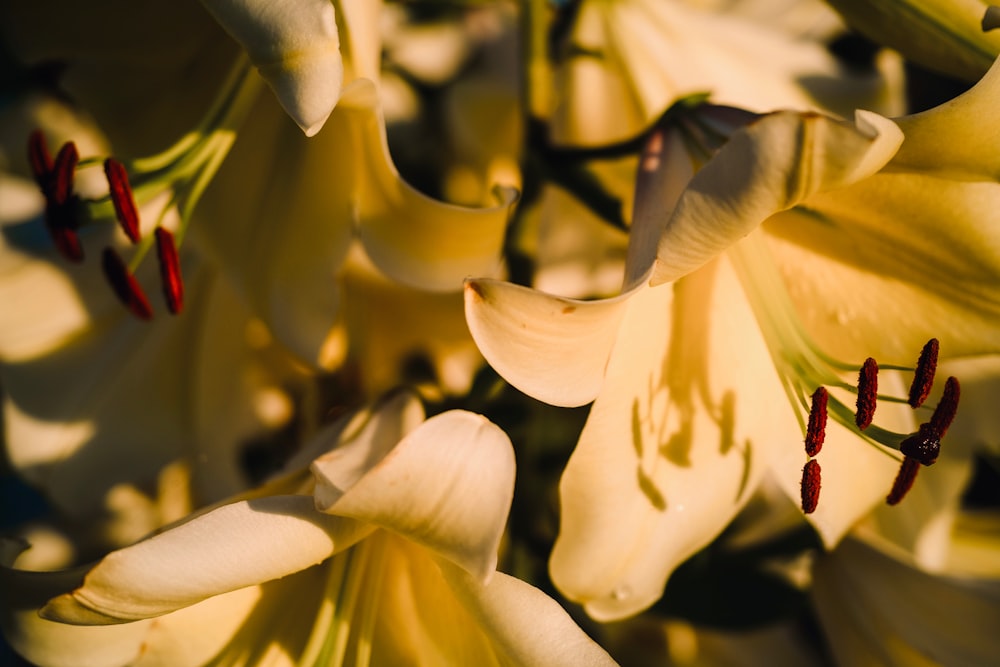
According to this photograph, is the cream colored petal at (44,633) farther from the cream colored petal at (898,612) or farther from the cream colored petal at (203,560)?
the cream colored petal at (898,612)

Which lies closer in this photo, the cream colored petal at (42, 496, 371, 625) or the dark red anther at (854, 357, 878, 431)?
the cream colored petal at (42, 496, 371, 625)

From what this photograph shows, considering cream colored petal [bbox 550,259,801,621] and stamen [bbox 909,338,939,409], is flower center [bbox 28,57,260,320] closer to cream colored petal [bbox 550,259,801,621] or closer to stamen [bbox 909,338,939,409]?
cream colored petal [bbox 550,259,801,621]

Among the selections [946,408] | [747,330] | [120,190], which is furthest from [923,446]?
[120,190]

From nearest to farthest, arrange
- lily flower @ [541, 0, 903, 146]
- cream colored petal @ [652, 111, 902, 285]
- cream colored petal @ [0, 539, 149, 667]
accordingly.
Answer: cream colored petal @ [652, 111, 902, 285]
cream colored petal @ [0, 539, 149, 667]
lily flower @ [541, 0, 903, 146]

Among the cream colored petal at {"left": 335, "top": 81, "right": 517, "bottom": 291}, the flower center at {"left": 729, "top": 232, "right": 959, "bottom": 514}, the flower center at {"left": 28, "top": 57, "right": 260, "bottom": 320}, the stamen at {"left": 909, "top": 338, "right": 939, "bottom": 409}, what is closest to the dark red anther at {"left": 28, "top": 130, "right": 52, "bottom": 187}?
the flower center at {"left": 28, "top": 57, "right": 260, "bottom": 320}

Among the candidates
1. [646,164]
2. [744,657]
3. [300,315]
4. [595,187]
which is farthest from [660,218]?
[744,657]

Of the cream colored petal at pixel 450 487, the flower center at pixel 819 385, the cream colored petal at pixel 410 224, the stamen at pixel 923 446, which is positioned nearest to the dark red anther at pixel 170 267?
the cream colored petal at pixel 410 224

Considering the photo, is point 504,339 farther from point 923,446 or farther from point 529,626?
point 923,446
